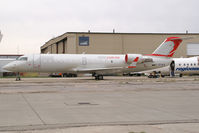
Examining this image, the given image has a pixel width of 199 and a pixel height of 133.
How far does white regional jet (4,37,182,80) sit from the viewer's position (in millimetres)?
35375

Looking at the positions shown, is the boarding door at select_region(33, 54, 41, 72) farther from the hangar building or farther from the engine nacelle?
the hangar building

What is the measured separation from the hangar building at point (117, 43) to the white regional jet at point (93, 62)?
87.4 ft

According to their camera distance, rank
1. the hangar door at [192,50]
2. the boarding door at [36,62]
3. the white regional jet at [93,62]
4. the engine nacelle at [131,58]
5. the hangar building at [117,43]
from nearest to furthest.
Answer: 1. the boarding door at [36,62]
2. the white regional jet at [93,62]
3. the engine nacelle at [131,58]
4. the hangar building at [117,43]
5. the hangar door at [192,50]

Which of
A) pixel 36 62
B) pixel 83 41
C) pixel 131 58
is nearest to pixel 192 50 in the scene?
pixel 83 41

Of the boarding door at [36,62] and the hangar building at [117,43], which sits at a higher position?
the hangar building at [117,43]

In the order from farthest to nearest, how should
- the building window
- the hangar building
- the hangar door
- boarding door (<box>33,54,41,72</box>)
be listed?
the hangar door < the hangar building < the building window < boarding door (<box>33,54,41,72</box>)

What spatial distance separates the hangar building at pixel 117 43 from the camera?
65438mm

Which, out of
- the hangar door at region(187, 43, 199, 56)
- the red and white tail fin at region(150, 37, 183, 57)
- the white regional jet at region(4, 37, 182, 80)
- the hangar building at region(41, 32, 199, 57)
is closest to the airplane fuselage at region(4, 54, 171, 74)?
the white regional jet at region(4, 37, 182, 80)

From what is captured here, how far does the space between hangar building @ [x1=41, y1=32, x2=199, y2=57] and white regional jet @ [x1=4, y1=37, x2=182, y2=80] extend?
87.4 feet

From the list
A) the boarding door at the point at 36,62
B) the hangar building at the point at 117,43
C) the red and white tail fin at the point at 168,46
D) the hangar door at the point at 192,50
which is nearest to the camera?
the boarding door at the point at 36,62

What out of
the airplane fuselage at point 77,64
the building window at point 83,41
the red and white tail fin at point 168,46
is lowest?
the airplane fuselage at point 77,64

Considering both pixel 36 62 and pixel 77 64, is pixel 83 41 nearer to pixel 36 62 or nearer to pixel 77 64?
pixel 77 64

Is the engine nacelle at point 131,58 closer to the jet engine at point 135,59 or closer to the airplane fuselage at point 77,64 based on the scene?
the jet engine at point 135,59

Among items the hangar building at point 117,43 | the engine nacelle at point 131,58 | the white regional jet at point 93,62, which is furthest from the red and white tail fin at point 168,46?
A: the hangar building at point 117,43
